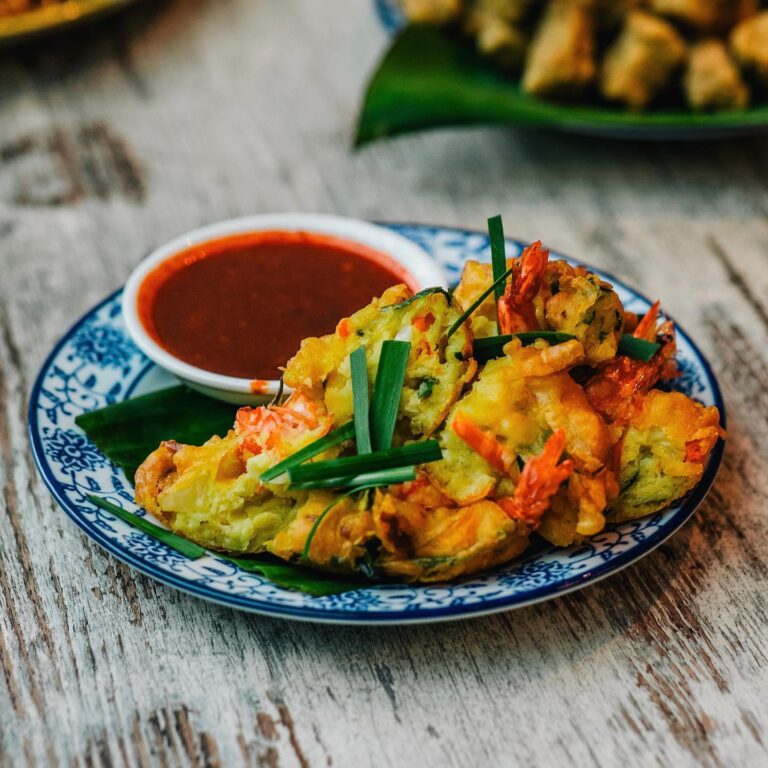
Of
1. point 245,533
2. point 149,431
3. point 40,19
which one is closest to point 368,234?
point 149,431

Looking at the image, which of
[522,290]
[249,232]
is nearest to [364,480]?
[522,290]

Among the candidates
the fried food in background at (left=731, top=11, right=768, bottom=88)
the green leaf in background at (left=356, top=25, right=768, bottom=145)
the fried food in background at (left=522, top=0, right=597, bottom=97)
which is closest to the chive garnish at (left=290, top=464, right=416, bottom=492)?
the green leaf in background at (left=356, top=25, right=768, bottom=145)

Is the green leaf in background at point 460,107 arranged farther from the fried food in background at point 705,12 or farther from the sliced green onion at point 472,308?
the sliced green onion at point 472,308

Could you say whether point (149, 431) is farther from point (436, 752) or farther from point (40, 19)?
point (40, 19)

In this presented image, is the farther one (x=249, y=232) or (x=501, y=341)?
(x=249, y=232)

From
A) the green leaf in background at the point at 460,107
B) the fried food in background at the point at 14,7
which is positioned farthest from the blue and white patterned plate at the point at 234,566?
the fried food in background at the point at 14,7

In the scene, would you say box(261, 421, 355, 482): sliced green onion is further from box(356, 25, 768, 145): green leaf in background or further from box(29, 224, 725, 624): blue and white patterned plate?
box(356, 25, 768, 145): green leaf in background

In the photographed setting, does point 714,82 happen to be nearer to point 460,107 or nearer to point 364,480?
point 460,107
